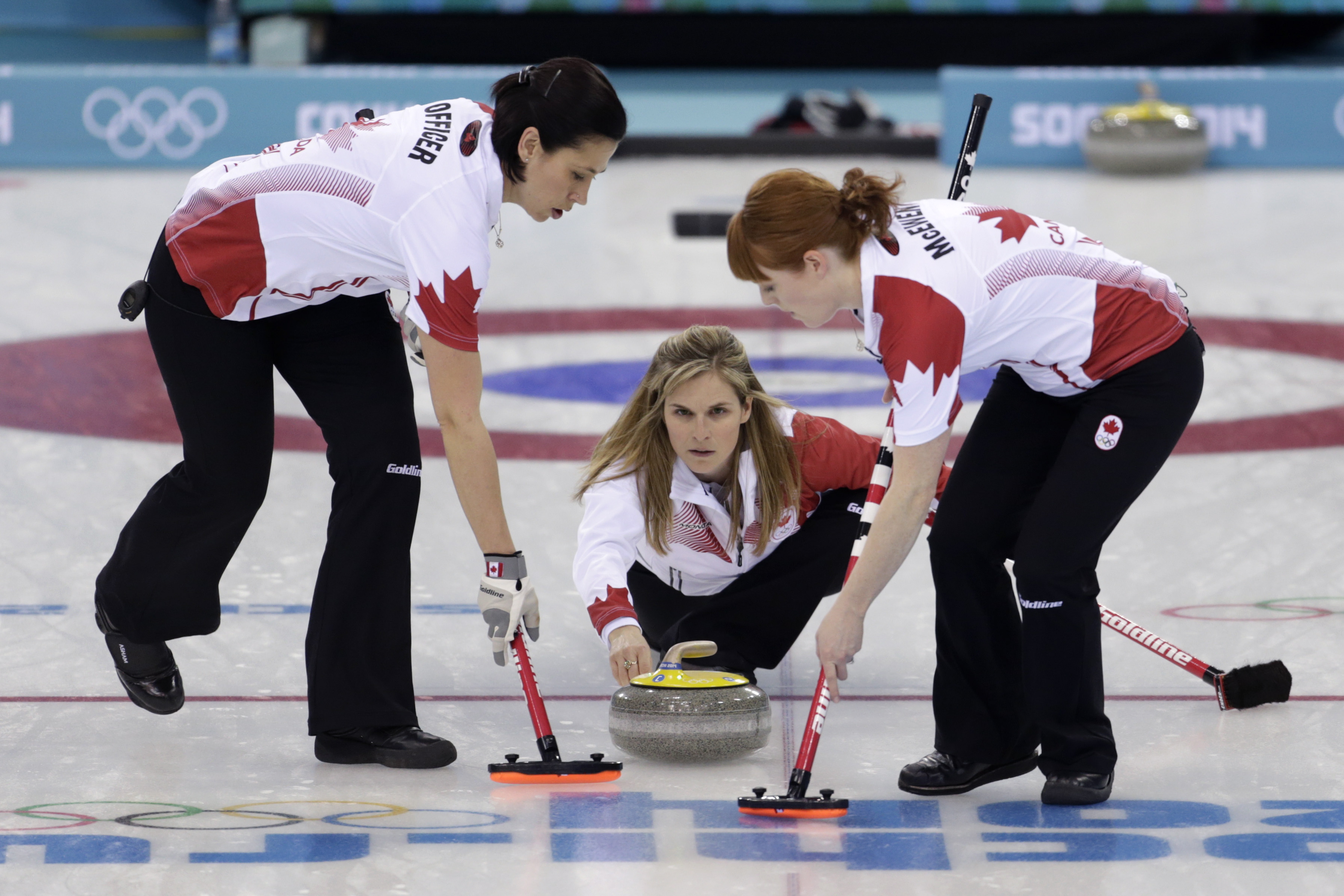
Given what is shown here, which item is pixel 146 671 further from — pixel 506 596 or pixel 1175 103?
pixel 1175 103

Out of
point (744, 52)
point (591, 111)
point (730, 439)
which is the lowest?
point (730, 439)

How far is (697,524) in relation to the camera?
4156mm

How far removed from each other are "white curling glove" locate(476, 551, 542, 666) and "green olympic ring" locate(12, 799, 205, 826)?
0.69m

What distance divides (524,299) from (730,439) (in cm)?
549

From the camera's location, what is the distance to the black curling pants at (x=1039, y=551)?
335 centimetres

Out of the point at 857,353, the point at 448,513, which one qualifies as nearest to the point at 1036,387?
the point at 448,513

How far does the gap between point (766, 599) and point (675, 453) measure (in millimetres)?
426

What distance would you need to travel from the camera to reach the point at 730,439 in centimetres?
402

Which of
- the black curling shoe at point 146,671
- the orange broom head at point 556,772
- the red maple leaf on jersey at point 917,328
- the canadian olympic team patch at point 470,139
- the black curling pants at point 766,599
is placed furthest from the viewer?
the black curling pants at point 766,599

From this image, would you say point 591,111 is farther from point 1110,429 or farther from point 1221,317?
point 1221,317

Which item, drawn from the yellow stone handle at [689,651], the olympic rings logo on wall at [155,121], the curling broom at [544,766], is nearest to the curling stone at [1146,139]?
the olympic rings logo on wall at [155,121]

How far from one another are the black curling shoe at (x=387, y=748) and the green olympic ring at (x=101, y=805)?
1.19ft

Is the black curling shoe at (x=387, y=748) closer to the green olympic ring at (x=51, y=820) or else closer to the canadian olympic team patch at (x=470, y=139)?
the green olympic ring at (x=51, y=820)

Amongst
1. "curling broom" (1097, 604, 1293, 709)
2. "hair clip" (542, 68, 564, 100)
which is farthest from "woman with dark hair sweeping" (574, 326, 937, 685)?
"hair clip" (542, 68, 564, 100)
